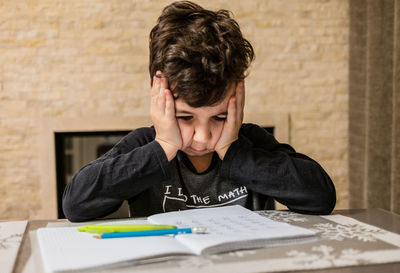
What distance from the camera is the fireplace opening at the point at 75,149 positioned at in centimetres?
278

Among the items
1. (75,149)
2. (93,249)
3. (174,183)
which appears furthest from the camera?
(75,149)

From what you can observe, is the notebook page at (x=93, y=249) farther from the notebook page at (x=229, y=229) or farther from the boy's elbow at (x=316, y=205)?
the boy's elbow at (x=316, y=205)

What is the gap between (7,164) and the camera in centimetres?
269

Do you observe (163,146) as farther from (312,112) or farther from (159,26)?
(312,112)

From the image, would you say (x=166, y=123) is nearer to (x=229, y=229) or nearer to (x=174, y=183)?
(x=174, y=183)

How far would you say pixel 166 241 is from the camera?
691 mm

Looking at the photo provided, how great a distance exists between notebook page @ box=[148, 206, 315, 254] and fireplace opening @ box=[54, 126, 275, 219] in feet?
6.48

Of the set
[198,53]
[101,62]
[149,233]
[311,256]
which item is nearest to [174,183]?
[198,53]

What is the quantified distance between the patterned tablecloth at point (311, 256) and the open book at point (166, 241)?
2 cm

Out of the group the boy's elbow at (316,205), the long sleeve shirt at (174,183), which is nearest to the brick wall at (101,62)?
the long sleeve shirt at (174,183)

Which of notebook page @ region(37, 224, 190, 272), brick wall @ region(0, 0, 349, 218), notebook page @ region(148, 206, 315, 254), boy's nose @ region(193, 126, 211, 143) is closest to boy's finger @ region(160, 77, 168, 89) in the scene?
boy's nose @ region(193, 126, 211, 143)

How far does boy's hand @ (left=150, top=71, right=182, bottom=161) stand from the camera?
100cm

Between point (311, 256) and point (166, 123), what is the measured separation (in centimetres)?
44

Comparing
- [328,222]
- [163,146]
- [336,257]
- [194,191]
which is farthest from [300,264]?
[194,191]
